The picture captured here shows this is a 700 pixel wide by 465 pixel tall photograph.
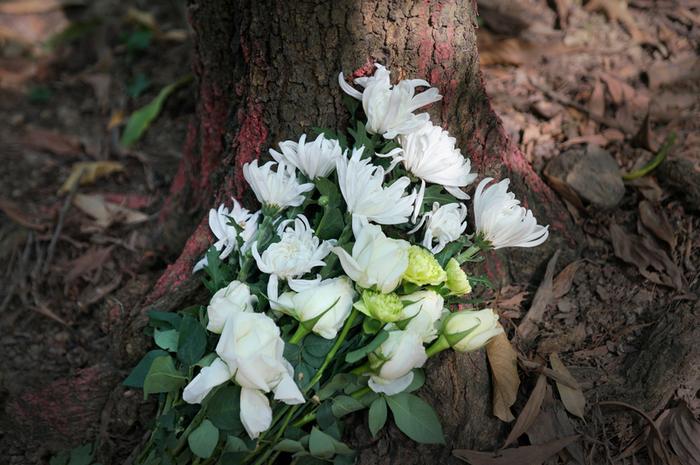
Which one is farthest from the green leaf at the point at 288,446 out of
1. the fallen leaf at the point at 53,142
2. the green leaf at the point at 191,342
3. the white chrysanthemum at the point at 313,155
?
the fallen leaf at the point at 53,142

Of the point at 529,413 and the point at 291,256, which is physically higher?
the point at 291,256

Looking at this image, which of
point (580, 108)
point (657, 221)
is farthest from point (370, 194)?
point (580, 108)

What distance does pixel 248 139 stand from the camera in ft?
6.02

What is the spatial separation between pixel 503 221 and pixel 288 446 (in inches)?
25.6

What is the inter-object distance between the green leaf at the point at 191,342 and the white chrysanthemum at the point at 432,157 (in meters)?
0.57

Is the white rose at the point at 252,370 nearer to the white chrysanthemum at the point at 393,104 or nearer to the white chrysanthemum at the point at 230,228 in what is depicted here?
the white chrysanthemum at the point at 230,228

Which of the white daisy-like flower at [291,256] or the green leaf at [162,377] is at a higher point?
the white daisy-like flower at [291,256]

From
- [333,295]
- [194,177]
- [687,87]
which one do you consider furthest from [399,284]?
[687,87]

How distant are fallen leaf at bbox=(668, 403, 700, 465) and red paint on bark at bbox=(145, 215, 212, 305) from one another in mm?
1187

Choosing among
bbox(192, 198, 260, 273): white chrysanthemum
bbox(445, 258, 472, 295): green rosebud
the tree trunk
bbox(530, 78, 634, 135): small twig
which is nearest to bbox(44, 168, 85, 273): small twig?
the tree trunk

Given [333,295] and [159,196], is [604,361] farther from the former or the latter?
[159,196]

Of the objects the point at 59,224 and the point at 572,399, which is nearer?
the point at 572,399

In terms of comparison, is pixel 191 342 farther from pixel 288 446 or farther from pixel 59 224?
pixel 59 224

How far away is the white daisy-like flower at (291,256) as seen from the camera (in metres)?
1.50
